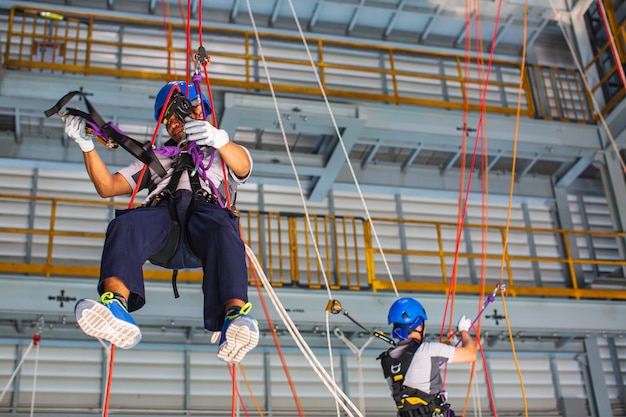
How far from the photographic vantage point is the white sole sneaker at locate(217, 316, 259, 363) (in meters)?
3.61

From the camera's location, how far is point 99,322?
3.49 metres

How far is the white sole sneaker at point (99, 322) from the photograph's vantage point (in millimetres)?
3445

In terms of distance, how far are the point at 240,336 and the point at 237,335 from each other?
0.02 m

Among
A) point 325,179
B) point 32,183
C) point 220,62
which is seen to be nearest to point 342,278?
point 325,179

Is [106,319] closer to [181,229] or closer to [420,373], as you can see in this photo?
[181,229]

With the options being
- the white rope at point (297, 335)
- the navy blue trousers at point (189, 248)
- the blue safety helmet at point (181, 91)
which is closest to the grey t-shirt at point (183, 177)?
the navy blue trousers at point (189, 248)

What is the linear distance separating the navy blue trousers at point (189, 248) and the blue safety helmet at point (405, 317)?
2927mm

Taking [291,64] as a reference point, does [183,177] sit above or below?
below

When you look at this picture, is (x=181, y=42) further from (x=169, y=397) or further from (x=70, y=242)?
(x=169, y=397)

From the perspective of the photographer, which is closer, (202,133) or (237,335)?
(237,335)

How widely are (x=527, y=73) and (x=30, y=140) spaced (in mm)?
9219

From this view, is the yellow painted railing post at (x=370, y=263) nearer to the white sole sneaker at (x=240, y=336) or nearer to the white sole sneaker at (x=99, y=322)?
the white sole sneaker at (x=240, y=336)

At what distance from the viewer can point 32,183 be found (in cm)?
1282

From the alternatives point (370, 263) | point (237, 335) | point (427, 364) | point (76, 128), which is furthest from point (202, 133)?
point (370, 263)
